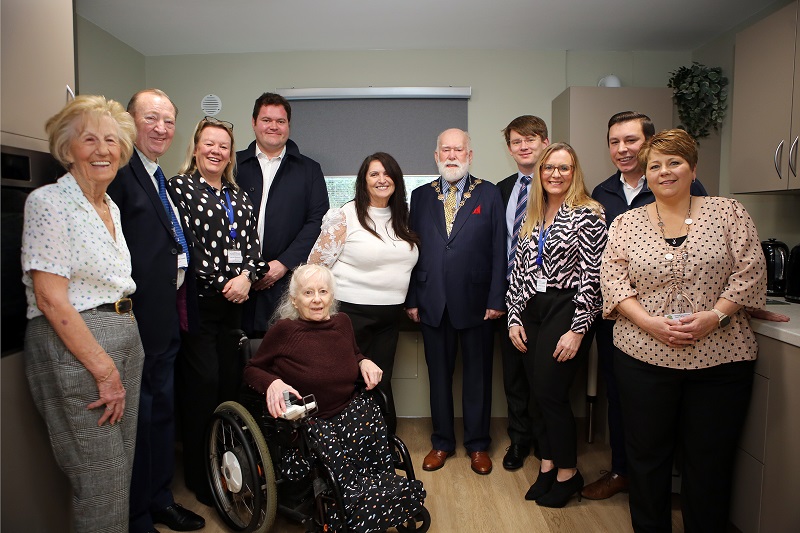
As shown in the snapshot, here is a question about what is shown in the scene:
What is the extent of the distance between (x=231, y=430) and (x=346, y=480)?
20.8 inches

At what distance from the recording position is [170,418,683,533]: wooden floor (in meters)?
2.28

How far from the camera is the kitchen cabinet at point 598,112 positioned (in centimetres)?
372

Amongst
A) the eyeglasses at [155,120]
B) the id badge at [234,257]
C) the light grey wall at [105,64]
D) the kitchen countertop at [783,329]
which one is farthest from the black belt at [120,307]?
the light grey wall at [105,64]

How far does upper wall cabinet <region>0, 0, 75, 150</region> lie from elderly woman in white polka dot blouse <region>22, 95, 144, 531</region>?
0.37 ft

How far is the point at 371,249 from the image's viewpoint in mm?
2641

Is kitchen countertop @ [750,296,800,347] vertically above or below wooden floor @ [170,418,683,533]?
above

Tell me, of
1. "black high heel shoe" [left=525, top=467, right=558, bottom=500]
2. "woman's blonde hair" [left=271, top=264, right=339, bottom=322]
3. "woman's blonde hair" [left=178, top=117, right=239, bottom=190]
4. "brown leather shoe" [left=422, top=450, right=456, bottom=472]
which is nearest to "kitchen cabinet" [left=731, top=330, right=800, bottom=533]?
"black high heel shoe" [left=525, top=467, right=558, bottom=500]

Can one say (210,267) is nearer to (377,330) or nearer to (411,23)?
(377,330)

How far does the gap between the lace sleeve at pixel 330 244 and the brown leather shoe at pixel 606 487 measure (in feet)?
5.43

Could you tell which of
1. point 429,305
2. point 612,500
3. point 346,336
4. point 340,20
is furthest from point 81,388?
point 340,20

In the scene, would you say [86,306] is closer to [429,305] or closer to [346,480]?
[346,480]

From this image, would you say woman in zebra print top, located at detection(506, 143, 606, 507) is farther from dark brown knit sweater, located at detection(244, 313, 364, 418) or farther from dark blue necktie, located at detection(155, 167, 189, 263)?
dark blue necktie, located at detection(155, 167, 189, 263)

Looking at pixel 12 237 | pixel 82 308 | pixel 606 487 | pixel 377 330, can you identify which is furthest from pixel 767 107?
pixel 12 237

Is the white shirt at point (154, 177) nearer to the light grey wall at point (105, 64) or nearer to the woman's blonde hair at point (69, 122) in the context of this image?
the woman's blonde hair at point (69, 122)
